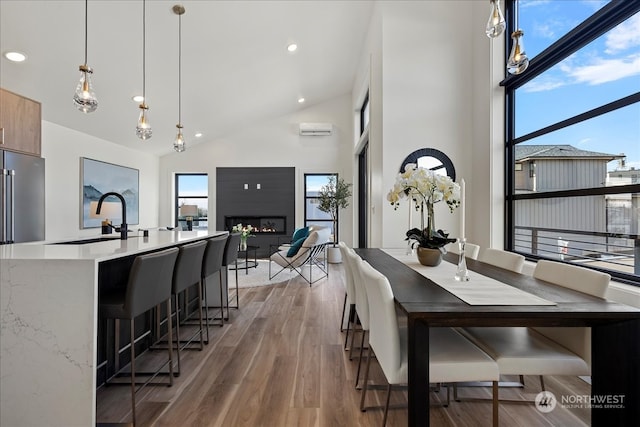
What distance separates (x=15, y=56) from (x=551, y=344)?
5297 millimetres

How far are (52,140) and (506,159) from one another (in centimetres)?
620

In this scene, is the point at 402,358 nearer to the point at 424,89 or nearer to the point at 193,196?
the point at 424,89

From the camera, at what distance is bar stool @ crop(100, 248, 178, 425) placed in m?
1.72

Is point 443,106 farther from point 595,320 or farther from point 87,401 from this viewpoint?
point 87,401

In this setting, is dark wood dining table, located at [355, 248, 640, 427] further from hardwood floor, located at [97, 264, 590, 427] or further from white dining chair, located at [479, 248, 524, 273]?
white dining chair, located at [479, 248, 524, 273]

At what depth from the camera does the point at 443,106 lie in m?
3.96

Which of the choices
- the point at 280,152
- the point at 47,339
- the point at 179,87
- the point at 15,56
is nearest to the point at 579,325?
the point at 47,339

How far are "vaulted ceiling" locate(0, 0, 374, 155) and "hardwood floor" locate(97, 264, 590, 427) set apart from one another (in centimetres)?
340

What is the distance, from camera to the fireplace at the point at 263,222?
306 inches

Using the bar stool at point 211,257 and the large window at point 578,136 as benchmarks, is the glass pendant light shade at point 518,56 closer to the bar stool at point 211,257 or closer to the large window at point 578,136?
the large window at point 578,136

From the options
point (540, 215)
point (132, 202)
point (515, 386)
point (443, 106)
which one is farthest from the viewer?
point (132, 202)

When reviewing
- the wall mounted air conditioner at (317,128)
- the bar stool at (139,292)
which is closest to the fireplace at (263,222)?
the wall mounted air conditioner at (317,128)

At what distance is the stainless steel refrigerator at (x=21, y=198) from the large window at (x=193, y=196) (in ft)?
13.7

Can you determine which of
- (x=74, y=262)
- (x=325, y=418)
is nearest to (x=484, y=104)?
(x=325, y=418)
